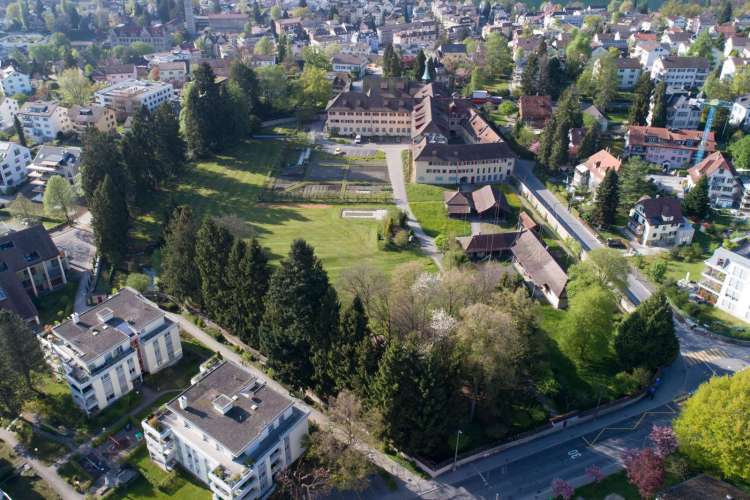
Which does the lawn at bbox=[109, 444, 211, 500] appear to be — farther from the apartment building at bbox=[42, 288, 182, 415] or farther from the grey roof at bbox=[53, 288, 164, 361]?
the grey roof at bbox=[53, 288, 164, 361]

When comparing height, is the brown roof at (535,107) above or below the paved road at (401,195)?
above

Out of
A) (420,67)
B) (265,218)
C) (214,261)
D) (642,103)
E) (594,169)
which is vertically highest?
(420,67)

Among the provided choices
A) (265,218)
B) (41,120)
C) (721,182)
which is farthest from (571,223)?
(41,120)

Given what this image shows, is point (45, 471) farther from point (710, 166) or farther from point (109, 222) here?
point (710, 166)

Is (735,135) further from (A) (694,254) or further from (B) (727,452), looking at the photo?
(B) (727,452)

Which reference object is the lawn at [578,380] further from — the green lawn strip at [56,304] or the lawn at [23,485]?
the green lawn strip at [56,304]

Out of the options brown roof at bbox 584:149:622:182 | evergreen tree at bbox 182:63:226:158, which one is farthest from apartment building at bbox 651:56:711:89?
evergreen tree at bbox 182:63:226:158

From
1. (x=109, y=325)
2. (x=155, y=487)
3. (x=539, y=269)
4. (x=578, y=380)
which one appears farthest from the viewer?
(x=539, y=269)

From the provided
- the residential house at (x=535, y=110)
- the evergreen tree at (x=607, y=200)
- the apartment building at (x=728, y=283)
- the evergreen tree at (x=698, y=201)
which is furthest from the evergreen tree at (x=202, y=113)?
the apartment building at (x=728, y=283)
